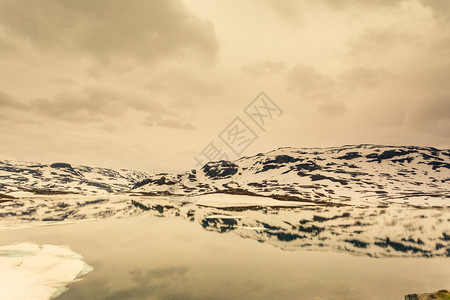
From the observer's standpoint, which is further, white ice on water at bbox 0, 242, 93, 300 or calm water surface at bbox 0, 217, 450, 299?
calm water surface at bbox 0, 217, 450, 299

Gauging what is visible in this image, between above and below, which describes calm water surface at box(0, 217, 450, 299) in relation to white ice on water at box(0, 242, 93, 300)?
above

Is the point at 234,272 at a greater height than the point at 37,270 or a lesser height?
greater

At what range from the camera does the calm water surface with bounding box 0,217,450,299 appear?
1820 centimetres

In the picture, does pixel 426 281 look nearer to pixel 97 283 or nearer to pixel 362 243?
pixel 362 243

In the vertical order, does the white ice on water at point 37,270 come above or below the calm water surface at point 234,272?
below

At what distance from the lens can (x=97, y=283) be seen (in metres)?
19.6

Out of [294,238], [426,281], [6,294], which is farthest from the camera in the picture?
[294,238]

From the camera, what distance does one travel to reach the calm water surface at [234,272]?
18203mm

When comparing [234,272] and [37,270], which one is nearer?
[37,270]

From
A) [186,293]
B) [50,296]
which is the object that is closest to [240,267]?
[186,293]

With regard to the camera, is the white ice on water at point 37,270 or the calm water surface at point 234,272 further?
the calm water surface at point 234,272

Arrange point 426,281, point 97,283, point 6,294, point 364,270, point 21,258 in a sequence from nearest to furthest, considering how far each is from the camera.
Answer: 1. point 6,294
2. point 97,283
3. point 426,281
4. point 364,270
5. point 21,258

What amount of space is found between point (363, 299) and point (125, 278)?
18011mm

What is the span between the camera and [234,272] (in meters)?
22.9
